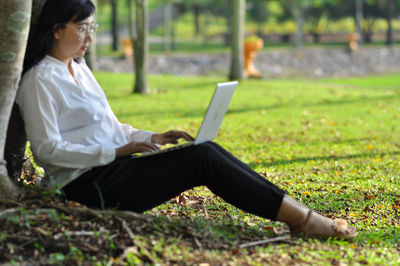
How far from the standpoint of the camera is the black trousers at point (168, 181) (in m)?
3.55

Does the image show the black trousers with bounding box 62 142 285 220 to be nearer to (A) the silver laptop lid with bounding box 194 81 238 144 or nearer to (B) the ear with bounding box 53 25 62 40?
(A) the silver laptop lid with bounding box 194 81 238 144

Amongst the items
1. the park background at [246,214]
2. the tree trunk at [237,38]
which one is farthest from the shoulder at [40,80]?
the tree trunk at [237,38]

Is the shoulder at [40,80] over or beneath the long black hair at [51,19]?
beneath

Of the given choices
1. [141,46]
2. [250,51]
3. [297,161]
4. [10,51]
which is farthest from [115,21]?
[10,51]

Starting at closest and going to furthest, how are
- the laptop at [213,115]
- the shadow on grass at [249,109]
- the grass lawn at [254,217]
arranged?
1. the grass lawn at [254,217]
2. the laptop at [213,115]
3. the shadow on grass at [249,109]

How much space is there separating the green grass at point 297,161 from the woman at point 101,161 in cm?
21

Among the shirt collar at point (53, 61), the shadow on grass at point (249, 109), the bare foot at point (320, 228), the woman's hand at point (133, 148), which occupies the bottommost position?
the shadow on grass at point (249, 109)

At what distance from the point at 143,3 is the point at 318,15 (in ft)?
139

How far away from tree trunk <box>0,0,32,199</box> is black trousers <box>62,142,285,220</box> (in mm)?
499

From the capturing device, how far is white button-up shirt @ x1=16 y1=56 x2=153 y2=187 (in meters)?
3.36

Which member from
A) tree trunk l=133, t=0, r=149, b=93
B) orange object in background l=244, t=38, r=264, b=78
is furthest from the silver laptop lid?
orange object in background l=244, t=38, r=264, b=78

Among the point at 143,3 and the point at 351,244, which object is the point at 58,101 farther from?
the point at 143,3

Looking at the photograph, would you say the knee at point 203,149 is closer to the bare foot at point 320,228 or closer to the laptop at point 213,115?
the laptop at point 213,115

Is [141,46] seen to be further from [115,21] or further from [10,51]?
[115,21]
